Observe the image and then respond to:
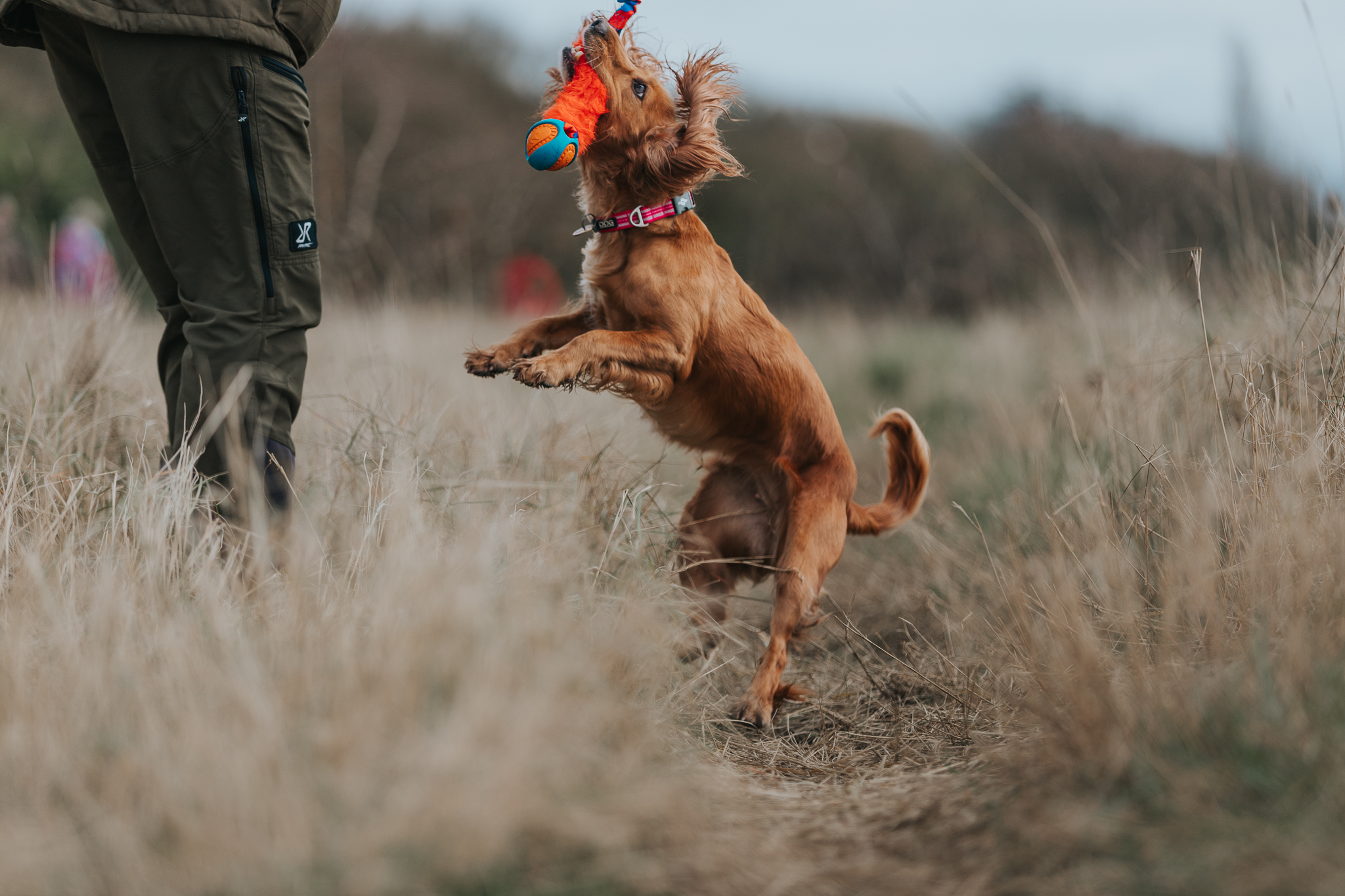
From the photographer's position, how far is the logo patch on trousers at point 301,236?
2244 millimetres

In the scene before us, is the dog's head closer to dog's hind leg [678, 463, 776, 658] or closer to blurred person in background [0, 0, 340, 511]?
blurred person in background [0, 0, 340, 511]

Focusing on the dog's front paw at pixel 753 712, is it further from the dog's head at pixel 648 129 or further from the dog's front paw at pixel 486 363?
the dog's head at pixel 648 129

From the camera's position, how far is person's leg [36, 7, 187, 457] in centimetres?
217

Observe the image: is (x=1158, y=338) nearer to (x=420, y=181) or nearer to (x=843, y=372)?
(x=843, y=372)

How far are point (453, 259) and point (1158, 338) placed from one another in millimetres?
6373

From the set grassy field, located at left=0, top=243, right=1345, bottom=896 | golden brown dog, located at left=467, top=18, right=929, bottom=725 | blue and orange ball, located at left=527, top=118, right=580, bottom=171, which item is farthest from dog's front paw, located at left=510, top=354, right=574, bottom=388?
blue and orange ball, located at left=527, top=118, right=580, bottom=171

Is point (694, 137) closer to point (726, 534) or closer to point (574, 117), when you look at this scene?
point (574, 117)

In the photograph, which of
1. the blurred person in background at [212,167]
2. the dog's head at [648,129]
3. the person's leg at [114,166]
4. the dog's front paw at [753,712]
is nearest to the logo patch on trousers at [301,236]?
the blurred person in background at [212,167]

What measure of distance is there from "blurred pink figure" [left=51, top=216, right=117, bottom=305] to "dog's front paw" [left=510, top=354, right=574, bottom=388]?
6.56ft

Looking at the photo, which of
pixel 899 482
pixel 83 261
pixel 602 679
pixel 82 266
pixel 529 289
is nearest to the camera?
pixel 602 679

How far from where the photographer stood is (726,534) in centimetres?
288

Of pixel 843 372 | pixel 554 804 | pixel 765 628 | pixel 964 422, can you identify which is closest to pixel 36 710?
pixel 554 804

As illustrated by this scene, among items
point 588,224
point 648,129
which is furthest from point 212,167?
point 648,129

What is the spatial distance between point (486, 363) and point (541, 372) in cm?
26
